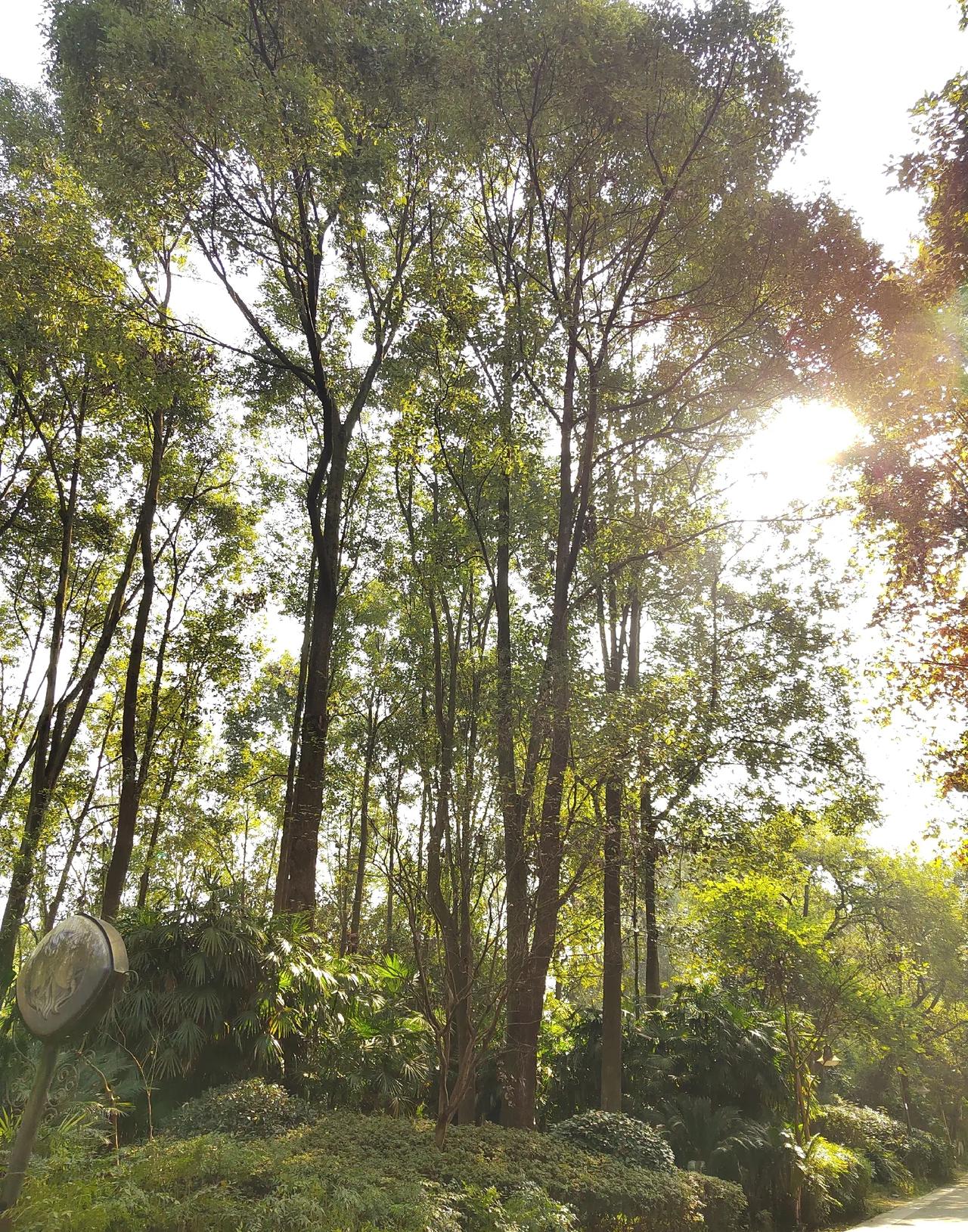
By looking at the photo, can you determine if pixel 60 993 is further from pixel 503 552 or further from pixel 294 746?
pixel 294 746

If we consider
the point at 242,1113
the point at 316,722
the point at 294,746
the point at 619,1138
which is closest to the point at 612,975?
the point at 619,1138

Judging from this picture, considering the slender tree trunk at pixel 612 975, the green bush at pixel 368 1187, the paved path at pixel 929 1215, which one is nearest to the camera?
the green bush at pixel 368 1187

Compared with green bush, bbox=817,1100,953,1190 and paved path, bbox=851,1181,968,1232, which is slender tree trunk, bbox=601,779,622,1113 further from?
green bush, bbox=817,1100,953,1190

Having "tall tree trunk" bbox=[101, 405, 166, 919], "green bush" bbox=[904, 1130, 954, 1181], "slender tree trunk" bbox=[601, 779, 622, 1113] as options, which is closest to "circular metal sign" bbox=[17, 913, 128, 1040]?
"slender tree trunk" bbox=[601, 779, 622, 1113]

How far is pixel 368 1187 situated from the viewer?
174 inches

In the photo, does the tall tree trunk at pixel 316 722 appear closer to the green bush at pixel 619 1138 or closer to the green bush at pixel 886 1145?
the green bush at pixel 619 1138

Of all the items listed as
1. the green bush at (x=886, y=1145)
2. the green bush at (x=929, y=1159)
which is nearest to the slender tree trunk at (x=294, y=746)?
the green bush at (x=886, y=1145)

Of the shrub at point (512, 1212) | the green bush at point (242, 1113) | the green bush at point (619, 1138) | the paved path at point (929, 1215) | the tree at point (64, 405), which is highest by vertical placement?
the tree at point (64, 405)

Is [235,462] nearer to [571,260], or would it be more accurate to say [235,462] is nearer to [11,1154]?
[571,260]

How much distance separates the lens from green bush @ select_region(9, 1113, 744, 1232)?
12.0 feet

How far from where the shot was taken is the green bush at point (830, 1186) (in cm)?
894

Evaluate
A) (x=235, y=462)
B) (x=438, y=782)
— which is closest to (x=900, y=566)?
(x=438, y=782)

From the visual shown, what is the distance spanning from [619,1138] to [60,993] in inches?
235

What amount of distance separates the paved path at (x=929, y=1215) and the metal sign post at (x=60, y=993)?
30.9 feet
